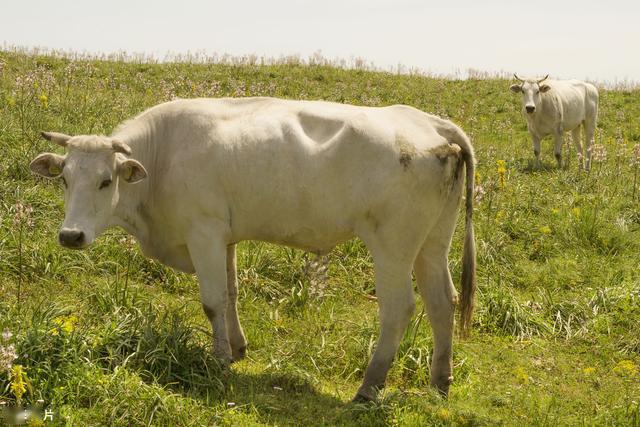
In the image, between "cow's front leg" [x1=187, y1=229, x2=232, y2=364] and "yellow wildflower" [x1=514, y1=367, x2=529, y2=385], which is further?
"yellow wildflower" [x1=514, y1=367, x2=529, y2=385]

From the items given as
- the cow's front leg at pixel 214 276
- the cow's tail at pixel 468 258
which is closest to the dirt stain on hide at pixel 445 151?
the cow's tail at pixel 468 258

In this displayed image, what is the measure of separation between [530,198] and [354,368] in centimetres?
594

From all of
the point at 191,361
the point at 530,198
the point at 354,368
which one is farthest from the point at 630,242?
the point at 191,361

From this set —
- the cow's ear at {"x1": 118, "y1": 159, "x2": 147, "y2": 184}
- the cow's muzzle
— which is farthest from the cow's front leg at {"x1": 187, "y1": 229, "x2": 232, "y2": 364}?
the cow's muzzle

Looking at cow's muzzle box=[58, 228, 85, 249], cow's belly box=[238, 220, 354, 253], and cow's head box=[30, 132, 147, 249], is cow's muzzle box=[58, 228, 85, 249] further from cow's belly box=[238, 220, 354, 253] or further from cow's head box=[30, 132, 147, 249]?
cow's belly box=[238, 220, 354, 253]

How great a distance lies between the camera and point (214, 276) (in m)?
6.17

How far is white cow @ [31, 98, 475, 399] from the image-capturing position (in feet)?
19.4

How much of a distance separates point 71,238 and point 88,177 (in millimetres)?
506

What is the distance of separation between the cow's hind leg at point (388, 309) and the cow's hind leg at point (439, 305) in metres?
0.41

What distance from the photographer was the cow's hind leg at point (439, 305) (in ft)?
20.7

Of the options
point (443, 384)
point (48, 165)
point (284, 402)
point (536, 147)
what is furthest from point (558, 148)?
point (48, 165)

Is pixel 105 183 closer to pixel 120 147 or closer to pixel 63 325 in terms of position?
pixel 120 147

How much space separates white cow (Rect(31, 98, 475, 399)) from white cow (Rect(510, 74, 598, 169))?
9956mm

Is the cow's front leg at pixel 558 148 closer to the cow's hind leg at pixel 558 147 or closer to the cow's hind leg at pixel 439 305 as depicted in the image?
the cow's hind leg at pixel 558 147
